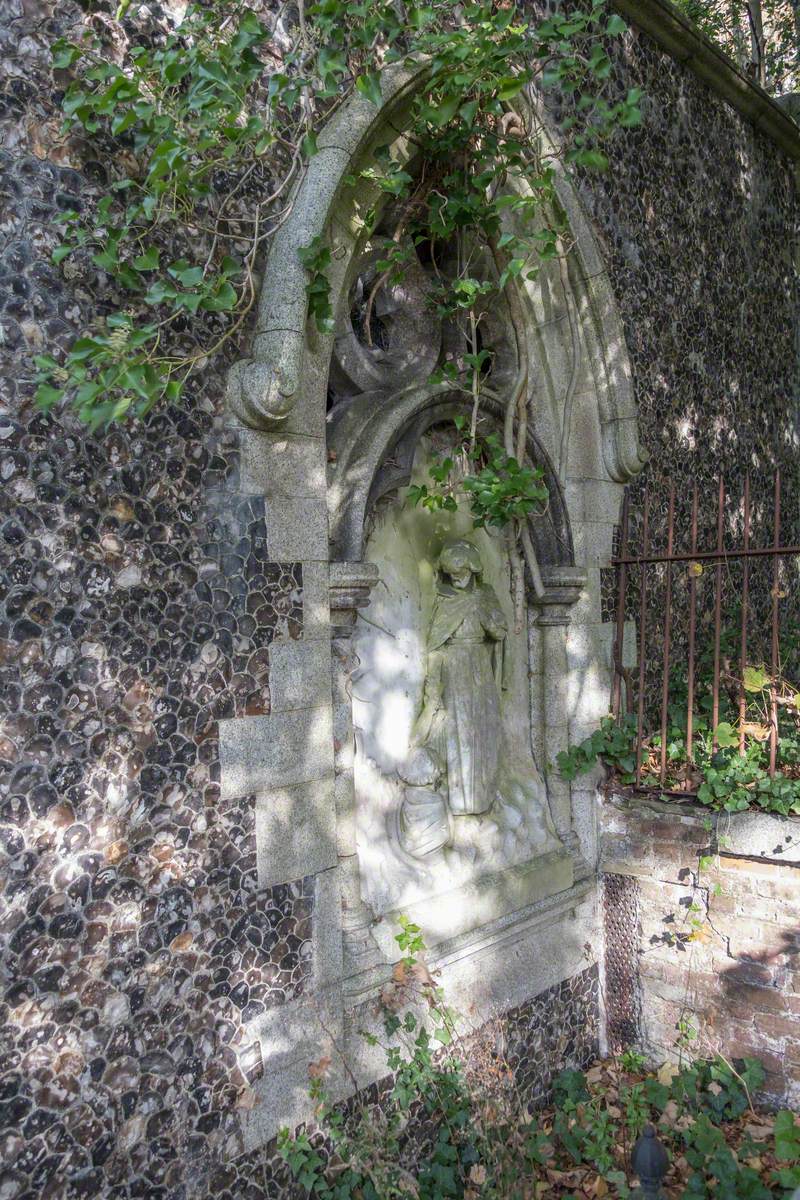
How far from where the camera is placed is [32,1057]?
233 centimetres

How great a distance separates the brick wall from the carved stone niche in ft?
1.33

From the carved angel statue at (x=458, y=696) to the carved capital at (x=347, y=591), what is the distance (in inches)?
26.1

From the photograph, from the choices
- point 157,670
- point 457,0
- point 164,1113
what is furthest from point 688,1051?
point 457,0

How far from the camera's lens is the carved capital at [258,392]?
285 centimetres

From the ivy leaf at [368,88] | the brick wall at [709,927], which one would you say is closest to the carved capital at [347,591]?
the ivy leaf at [368,88]

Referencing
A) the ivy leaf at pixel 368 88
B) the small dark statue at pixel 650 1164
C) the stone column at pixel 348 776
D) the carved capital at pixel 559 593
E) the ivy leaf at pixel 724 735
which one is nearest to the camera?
the small dark statue at pixel 650 1164

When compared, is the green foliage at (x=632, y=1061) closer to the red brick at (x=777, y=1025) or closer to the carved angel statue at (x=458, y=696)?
the red brick at (x=777, y=1025)

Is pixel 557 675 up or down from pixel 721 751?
up

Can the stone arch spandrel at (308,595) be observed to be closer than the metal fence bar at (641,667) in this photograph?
Yes

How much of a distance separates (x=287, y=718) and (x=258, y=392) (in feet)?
3.75

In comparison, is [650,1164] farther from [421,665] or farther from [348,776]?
[421,665]

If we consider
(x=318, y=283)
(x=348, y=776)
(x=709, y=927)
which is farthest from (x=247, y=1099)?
(x=318, y=283)

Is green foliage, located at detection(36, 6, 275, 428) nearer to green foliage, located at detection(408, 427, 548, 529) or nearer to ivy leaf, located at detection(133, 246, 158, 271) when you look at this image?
ivy leaf, located at detection(133, 246, 158, 271)

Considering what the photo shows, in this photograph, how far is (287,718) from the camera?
9.88 ft
